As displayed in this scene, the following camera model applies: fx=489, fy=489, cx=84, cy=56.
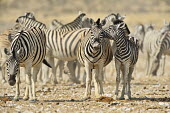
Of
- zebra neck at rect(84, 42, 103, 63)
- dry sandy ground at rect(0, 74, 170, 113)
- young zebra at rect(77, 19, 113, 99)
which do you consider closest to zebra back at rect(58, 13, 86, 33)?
dry sandy ground at rect(0, 74, 170, 113)

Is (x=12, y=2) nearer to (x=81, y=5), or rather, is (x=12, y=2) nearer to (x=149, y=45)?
(x=81, y=5)

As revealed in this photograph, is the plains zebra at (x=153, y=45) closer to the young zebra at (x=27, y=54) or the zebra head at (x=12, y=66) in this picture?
the young zebra at (x=27, y=54)

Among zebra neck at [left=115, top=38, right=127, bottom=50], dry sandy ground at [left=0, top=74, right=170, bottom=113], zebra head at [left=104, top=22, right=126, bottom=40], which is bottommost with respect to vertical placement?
dry sandy ground at [left=0, top=74, right=170, bottom=113]

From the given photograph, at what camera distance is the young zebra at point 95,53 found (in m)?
11.5

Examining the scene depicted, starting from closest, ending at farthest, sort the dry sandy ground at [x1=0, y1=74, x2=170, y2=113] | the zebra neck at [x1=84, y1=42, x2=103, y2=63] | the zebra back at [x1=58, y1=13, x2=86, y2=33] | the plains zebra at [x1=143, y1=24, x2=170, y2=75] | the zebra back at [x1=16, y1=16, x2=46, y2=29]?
the dry sandy ground at [x1=0, y1=74, x2=170, y2=113] < the zebra neck at [x1=84, y1=42, x2=103, y2=63] < the zebra back at [x1=58, y1=13, x2=86, y2=33] < the zebra back at [x1=16, y1=16, x2=46, y2=29] < the plains zebra at [x1=143, y1=24, x2=170, y2=75]

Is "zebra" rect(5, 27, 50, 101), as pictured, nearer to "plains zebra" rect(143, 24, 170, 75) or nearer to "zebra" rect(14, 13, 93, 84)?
"zebra" rect(14, 13, 93, 84)

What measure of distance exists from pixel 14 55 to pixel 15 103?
1147 mm

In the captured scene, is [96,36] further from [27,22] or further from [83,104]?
[27,22]

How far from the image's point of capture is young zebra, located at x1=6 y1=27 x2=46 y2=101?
35.9 feet

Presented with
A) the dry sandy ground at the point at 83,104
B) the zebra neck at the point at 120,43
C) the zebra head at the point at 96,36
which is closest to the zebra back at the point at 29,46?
the dry sandy ground at the point at 83,104

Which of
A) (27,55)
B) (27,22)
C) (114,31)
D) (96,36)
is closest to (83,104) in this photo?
(96,36)

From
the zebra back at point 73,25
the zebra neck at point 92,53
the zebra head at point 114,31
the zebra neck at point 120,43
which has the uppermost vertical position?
the zebra back at point 73,25

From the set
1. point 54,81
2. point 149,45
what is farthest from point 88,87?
point 149,45

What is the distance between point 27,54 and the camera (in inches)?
449
